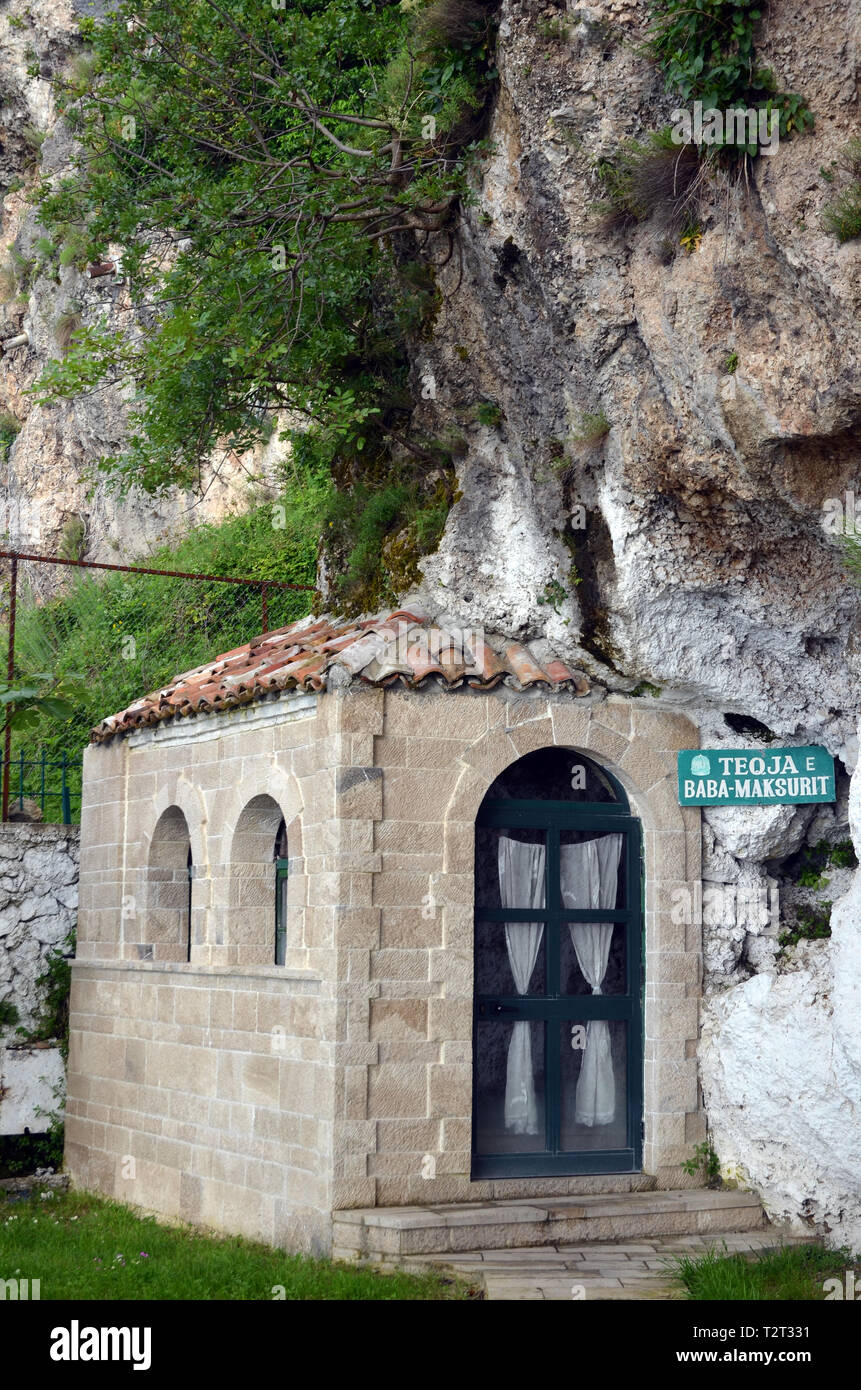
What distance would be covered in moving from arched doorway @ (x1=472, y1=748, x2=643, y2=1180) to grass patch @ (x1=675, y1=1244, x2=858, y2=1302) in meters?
1.34

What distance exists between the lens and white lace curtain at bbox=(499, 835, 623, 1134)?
30.8ft

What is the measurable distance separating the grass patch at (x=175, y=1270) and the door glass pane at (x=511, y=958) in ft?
7.56

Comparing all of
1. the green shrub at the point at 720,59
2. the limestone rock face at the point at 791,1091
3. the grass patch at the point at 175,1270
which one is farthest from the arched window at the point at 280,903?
the green shrub at the point at 720,59

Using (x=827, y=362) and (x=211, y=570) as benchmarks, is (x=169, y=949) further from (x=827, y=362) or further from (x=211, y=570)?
(x=211, y=570)

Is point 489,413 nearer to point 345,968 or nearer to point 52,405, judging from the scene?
point 345,968

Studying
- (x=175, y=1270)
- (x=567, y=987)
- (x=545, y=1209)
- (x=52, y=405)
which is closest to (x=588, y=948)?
(x=567, y=987)

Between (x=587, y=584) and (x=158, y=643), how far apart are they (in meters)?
11.4

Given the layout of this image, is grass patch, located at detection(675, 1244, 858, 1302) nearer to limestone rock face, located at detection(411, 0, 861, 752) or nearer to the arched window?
limestone rock face, located at detection(411, 0, 861, 752)

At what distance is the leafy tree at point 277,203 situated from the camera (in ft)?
29.7

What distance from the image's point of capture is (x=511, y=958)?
9422 millimetres

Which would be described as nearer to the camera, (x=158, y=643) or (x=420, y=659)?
(x=420, y=659)

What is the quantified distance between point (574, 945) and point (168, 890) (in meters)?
3.45

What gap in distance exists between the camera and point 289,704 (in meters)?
9.23
